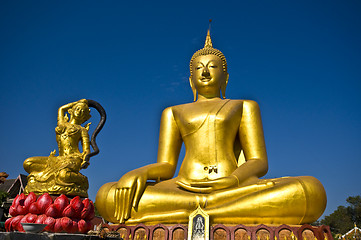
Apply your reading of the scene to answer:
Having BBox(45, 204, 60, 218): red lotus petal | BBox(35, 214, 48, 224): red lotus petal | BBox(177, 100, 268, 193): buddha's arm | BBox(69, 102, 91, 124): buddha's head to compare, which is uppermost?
BBox(69, 102, 91, 124): buddha's head

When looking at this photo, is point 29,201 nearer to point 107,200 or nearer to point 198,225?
point 107,200

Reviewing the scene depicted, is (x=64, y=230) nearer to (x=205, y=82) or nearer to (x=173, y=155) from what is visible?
(x=173, y=155)

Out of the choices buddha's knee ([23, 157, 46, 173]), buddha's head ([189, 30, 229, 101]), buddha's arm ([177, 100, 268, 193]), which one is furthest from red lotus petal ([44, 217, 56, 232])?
buddha's head ([189, 30, 229, 101])

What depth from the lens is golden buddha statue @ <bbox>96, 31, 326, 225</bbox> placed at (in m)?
4.57

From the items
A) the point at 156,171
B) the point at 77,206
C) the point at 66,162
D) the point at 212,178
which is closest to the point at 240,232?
the point at 212,178

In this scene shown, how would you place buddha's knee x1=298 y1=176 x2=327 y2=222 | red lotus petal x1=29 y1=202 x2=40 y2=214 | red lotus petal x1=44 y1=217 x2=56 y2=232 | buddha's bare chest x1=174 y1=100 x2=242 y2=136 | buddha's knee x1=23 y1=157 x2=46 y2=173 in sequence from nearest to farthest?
red lotus petal x1=44 y1=217 x2=56 y2=232, red lotus petal x1=29 y1=202 x2=40 y2=214, buddha's knee x1=298 y1=176 x2=327 y2=222, buddha's bare chest x1=174 y1=100 x2=242 y2=136, buddha's knee x1=23 y1=157 x2=46 y2=173

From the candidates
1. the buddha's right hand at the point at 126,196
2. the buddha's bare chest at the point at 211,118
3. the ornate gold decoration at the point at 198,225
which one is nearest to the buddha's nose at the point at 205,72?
the buddha's bare chest at the point at 211,118

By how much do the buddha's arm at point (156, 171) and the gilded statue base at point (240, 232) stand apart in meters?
0.39

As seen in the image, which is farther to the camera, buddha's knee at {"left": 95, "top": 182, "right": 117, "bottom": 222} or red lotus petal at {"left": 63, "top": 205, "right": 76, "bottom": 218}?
buddha's knee at {"left": 95, "top": 182, "right": 117, "bottom": 222}

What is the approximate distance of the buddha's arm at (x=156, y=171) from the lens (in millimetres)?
4898

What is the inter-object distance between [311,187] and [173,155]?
2.55 metres

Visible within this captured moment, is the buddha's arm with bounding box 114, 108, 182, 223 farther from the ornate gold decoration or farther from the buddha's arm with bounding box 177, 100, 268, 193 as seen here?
the ornate gold decoration

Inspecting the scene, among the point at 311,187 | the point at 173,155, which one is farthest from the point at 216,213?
the point at 173,155

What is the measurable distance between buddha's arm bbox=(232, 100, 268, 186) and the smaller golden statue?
10.7 feet
